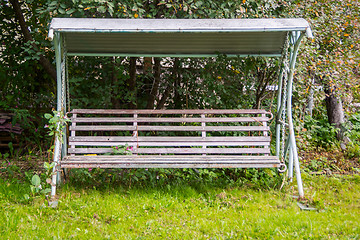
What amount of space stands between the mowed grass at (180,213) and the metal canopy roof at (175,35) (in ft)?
6.11

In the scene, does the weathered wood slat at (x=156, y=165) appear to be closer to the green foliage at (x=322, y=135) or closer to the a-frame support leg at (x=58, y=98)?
the a-frame support leg at (x=58, y=98)

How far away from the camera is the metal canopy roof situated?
11.9 feet

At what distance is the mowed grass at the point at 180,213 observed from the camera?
10.5ft

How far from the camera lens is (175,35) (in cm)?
435

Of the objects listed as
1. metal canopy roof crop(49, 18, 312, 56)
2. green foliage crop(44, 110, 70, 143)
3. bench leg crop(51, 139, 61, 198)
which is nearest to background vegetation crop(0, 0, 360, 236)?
bench leg crop(51, 139, 61, 198)

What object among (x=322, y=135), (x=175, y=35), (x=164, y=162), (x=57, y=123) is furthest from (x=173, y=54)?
(x=322, y=135)

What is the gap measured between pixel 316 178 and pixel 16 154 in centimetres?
492

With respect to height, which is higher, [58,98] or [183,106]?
[58,98]

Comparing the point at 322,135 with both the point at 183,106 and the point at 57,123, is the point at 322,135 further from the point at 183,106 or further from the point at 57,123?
the point at 57,123

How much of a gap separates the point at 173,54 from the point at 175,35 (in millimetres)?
522

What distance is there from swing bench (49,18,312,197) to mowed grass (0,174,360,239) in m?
0.37

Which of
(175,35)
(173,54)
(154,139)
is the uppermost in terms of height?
(175,35)

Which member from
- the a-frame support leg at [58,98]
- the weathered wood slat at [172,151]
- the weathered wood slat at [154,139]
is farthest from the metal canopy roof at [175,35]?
the weathered wood slat at [172,151]

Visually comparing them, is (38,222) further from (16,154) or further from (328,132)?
(328,132)
